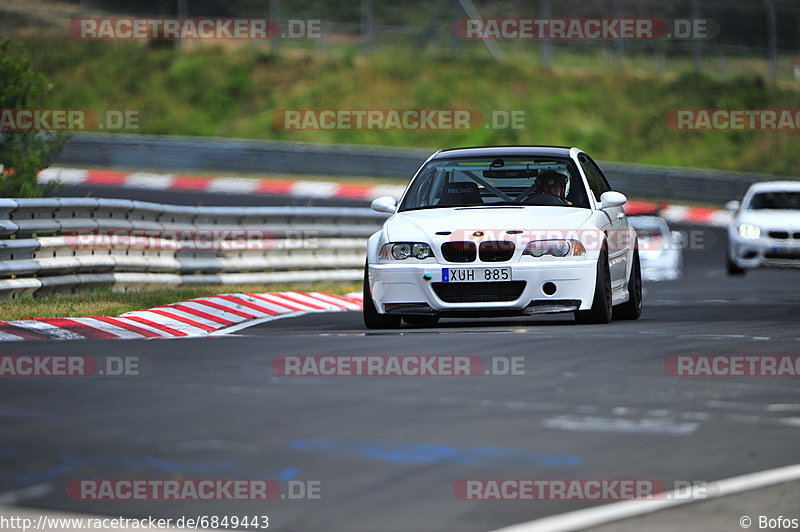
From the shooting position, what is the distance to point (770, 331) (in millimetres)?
11953

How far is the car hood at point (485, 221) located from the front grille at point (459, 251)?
3.2 inches

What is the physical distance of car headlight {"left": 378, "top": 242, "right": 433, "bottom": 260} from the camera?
12.1 metres

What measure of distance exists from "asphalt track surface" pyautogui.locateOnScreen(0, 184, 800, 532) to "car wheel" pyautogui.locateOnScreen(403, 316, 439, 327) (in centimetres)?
231

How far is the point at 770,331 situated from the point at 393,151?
26.0 metres

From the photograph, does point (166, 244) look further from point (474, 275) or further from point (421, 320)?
point (474, 275)

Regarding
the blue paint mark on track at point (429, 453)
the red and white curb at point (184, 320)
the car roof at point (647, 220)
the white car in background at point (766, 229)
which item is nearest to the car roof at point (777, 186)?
the white car in background at point (766, 229)

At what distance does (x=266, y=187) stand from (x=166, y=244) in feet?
60.4

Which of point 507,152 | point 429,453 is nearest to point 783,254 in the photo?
point 507,152

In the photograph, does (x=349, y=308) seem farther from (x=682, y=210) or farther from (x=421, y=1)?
(x=421, y=1)

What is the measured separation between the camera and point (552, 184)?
12992 mm

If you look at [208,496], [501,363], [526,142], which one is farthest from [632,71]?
[208,496]

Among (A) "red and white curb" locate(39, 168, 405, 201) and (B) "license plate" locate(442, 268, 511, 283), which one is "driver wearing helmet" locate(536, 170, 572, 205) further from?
(A) "red and white curb" locate(39, 168, 405, 201)

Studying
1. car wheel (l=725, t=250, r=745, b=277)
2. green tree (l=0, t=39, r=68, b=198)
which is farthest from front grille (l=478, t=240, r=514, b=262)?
car wheel (l=725, t=250, r=745, b=277)

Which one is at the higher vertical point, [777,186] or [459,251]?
[777,186]
